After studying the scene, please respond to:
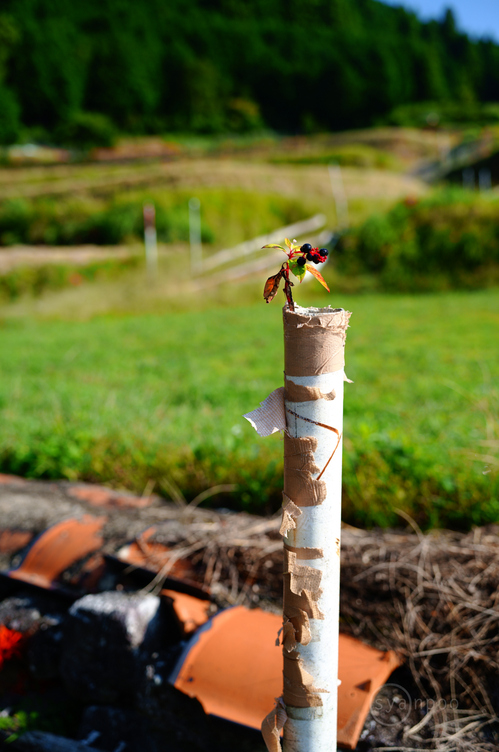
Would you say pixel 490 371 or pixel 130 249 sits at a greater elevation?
pixel 130 249

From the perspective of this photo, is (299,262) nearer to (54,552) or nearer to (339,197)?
(54,552)

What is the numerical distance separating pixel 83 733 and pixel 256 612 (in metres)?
0.52

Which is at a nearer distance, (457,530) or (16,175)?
(457,530)

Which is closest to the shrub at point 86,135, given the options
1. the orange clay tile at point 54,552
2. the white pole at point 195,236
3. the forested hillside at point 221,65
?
the forested hillside at point 221,65

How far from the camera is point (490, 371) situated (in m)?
4.55

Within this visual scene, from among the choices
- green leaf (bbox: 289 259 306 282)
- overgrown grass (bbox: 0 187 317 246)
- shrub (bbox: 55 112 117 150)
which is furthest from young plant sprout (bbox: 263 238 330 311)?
shrub (bbox: 55 112 117 150)

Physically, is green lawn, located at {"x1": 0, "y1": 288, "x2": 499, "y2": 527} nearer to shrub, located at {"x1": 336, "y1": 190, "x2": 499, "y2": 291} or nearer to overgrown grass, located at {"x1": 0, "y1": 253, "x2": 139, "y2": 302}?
shrub, located at {"x1": 336, "y1": 190, "x2": 499, "y2": 291}

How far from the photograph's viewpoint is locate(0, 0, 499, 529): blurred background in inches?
93.4

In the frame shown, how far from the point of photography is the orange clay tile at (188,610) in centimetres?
146

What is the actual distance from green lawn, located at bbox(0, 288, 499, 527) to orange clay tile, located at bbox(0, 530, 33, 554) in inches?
21.3

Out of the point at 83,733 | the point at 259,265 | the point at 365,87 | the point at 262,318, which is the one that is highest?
the point at 365,87

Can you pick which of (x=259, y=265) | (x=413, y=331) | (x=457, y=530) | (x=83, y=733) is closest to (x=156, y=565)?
(x=83, y=733)

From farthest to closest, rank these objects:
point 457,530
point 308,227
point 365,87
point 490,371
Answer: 1. point 365,87
2. point 308,227
3. point 490,371
4. point 457,530

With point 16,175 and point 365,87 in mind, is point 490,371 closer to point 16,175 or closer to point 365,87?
point 16,175
